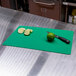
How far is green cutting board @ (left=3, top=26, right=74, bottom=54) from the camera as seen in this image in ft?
3.15


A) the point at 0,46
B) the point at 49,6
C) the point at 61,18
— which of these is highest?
the point at 0,46

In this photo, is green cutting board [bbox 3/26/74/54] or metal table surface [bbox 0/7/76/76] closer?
metal table surface [bbox 0/7/76/76]

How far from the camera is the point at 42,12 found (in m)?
2.48

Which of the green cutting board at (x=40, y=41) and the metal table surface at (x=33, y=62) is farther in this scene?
the green cutting board at (x=40, y=41)

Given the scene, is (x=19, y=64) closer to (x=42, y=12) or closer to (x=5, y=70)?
(x=5, y=70)

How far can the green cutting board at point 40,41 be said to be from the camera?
96cm

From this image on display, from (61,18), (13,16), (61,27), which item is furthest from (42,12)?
(61,27)

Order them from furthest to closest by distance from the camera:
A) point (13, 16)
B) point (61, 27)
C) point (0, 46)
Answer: point (13, 16)
point (61, 27)
point (0, 46)

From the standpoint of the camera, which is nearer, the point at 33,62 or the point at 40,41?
the point at 33,62

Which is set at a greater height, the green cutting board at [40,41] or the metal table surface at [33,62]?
the green cutting board at [40,41]

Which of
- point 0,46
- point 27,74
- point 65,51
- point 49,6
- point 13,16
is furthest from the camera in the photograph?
point 49,6

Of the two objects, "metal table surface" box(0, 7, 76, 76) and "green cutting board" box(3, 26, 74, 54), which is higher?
"green cutting board" box(3, 26, 74, 54)

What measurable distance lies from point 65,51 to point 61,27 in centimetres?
36

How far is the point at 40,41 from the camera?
105cm
